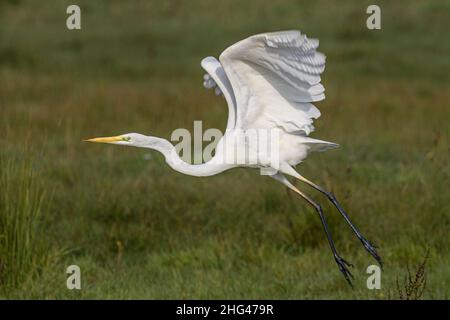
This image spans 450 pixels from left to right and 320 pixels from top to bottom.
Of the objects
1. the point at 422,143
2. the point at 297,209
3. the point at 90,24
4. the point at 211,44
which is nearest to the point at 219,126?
the point at 422,143

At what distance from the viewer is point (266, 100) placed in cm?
550

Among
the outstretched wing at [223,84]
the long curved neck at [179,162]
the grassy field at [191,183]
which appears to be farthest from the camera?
the grassy field at [191,183]

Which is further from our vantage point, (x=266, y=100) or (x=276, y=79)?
(x=266, y=100)

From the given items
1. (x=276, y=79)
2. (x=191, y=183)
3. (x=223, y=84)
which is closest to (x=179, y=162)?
(x=223, y=84)

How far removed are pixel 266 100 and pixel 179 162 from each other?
631 mm

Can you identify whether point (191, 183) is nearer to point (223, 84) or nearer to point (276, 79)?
point (223, 84)

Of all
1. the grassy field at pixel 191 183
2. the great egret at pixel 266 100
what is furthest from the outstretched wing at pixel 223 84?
the grassy field at pixel 191 183

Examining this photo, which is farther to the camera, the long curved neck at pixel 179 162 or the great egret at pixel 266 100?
the long curved neck at pixel 179 162

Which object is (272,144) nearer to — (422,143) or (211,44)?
(422,143)

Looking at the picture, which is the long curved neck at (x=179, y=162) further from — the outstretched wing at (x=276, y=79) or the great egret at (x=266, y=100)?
the outstretched wing at (x=276, y=79)

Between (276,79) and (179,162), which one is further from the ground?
(276,79)

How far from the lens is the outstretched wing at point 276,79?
197 inches

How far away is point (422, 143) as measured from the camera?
9.82m

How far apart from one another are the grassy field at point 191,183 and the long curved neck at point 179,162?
3.17ft
